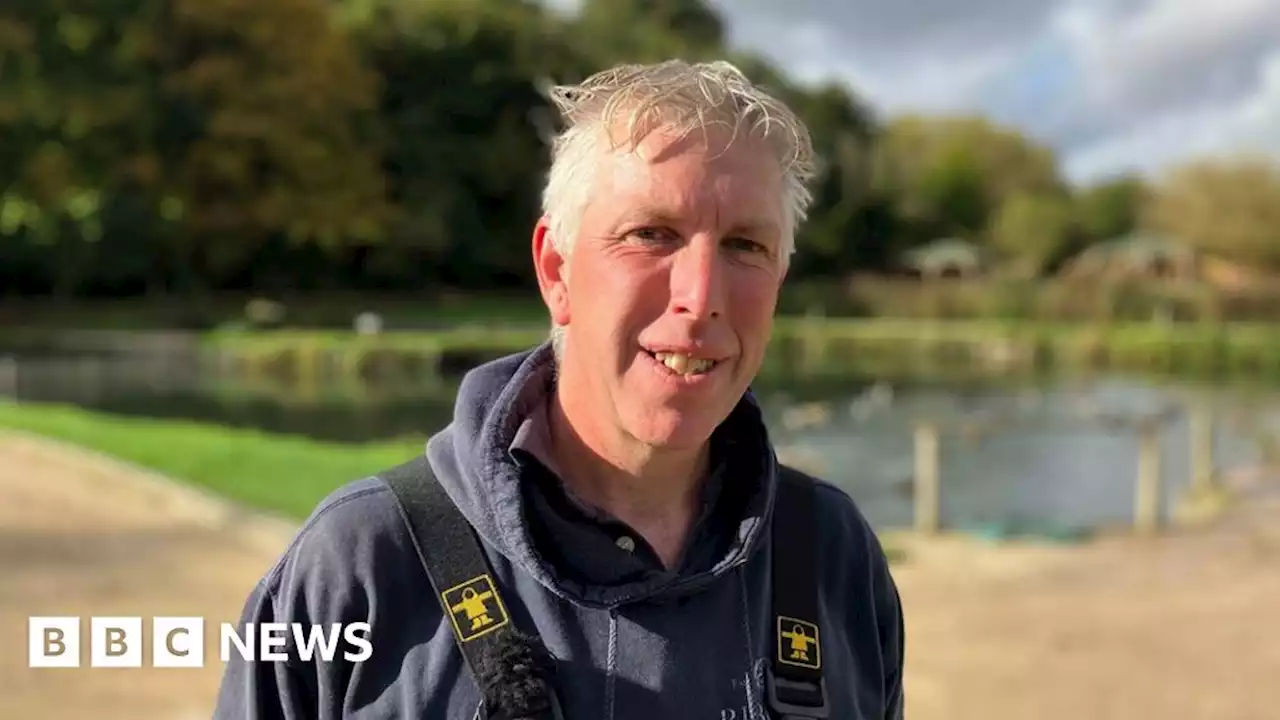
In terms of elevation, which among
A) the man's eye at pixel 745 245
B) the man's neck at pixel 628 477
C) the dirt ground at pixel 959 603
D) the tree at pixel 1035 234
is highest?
the tree at pixel 1035 234

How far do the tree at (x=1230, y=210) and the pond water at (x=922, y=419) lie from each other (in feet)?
63.1

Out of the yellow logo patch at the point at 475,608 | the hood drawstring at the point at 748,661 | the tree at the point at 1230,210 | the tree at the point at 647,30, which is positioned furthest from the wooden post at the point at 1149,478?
the tree at the point at 1230,210

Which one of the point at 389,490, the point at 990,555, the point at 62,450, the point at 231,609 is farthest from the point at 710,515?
the point at 62,450

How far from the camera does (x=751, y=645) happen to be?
1.29 meters

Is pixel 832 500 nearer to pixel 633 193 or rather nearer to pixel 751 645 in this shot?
pixel 751 645

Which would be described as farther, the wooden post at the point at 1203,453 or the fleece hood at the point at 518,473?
the wooden post at the point at 1203,453

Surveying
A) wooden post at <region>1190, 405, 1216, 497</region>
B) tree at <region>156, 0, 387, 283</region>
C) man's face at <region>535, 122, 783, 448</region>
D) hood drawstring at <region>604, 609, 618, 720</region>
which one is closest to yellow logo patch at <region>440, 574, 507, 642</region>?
hood drawstring at <region>604, 609, 618, 720</region>

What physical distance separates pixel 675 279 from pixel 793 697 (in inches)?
18.3

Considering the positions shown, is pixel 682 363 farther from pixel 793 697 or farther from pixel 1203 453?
pixel 1203 453

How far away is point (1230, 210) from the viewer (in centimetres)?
3769

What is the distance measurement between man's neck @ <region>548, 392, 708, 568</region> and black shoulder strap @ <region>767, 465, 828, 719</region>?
11 centimetres

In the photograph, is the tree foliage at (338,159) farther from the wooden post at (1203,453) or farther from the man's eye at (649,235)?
the man's eye at (649,235)

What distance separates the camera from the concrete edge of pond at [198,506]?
271 inches

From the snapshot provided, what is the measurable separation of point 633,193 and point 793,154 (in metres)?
0.19
